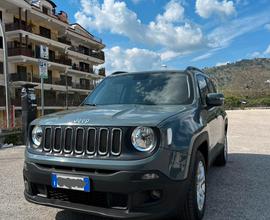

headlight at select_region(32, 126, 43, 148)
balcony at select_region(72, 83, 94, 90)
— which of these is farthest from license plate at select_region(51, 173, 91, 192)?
balcony at select_region(72, 83, 94, 90)

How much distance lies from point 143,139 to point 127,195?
0.54m

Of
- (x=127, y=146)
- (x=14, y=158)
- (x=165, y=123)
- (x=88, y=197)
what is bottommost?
(x=14, y=158)

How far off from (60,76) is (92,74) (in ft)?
25.4

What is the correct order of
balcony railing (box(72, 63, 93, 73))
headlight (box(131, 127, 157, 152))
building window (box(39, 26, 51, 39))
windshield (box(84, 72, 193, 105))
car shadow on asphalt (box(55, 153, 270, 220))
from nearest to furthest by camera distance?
headlight (box(131, 127, 157, 152)) → car shadow on asphalt (box(55, 153, 270, 220)) → windshield (box(84, 72, 193, 105)) → building window (box(39, 26, 51, 39)) → balcony railing (box(72, 63, 93, 73))

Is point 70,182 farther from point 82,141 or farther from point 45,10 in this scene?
point 45,10

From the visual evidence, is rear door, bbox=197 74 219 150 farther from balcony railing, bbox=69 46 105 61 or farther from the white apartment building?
balcony railing, bbox=69 46 105 61

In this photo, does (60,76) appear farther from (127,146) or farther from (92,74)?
(127,146)

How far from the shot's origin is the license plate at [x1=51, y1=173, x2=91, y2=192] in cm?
316

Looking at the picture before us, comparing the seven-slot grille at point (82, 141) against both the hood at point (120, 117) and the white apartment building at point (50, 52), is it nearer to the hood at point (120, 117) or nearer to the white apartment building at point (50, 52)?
the hood at point (120, 117)

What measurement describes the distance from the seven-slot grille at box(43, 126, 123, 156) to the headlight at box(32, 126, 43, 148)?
13 centimetres

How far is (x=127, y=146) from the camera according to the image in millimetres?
3143

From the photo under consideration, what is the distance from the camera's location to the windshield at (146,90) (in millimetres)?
4461

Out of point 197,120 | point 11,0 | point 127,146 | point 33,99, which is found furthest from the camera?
point 11,0

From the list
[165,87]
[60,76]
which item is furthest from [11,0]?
[165,87]
